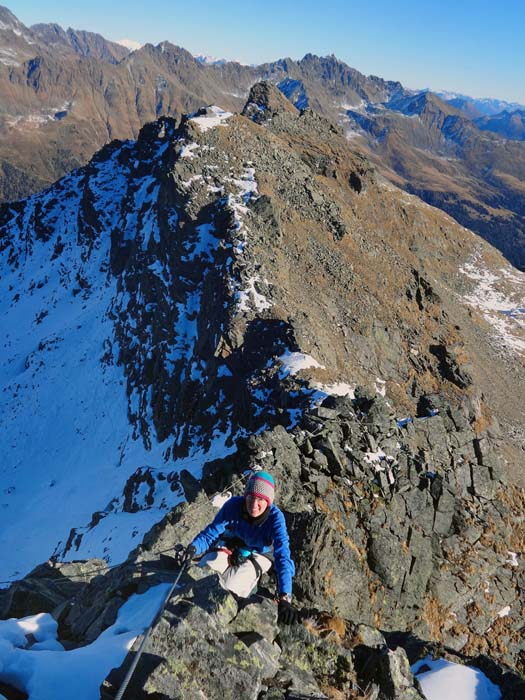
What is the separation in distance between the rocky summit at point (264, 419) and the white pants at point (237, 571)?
0.64 meters

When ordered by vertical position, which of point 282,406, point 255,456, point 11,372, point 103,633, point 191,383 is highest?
point 103,633

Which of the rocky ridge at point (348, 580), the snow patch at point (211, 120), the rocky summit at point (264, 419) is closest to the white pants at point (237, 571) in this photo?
the rocky ridge at point (348, 580)

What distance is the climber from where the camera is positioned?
904cm

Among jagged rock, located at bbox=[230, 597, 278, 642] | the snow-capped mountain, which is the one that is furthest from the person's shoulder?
the snow-capped mountain

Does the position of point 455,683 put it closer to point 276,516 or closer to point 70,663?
point 276,516

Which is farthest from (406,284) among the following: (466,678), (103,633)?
(103,633)

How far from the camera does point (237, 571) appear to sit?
9.09 metres

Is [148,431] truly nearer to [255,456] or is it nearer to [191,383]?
[191,383]

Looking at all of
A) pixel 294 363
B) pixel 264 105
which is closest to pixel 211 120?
pixel 264 105

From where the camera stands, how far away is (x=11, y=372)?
2250 inches

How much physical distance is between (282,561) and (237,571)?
864mm

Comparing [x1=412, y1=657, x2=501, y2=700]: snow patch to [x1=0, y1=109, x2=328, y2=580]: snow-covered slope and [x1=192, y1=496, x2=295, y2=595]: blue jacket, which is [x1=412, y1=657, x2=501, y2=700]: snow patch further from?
[x1=0, y1=109, x2=328, y2=580]: snow-covered slope

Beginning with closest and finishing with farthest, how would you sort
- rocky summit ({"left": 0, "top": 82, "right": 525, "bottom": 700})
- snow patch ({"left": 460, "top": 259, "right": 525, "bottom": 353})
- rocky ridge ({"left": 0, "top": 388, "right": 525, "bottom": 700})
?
rocky ridge ({"left": 0, "top": 388, "right": 525, "bottom": 700}) → rocky summit ({"left": 0, "top": 82, "right": 525, "bottom": 700}) → snow patch ({"left": 460, "top": 259, "right": 525, "bottom": 353})

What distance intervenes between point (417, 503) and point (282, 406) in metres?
8.68
